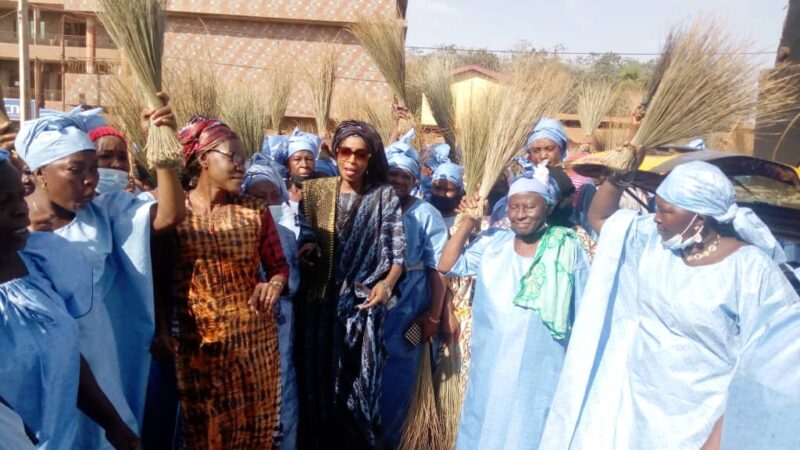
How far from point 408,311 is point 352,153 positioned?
3.07 ft

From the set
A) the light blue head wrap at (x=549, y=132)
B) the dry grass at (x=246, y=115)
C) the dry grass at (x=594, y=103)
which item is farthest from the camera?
the dry grass at (x=594, y=103)

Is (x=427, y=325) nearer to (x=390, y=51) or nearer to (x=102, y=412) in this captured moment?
(x=102, y=412)

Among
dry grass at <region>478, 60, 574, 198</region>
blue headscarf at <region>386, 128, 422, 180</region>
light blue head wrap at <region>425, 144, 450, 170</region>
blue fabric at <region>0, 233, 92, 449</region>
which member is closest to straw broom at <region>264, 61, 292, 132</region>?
light blue head wrap at <region>425, 144, 450, 170</region>

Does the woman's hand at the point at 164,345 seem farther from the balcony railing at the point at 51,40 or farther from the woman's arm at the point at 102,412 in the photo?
the balcony railing at the point at 51,40

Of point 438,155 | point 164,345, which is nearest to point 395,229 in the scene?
point 164,345

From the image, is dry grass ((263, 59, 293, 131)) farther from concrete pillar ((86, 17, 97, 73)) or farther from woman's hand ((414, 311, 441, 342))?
woman's hand ((414, 311, 441, 342))

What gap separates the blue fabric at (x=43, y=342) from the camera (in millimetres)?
1631

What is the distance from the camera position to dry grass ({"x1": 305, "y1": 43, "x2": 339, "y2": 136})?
6078 millimetres

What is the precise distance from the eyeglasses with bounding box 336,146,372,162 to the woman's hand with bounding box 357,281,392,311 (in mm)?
619

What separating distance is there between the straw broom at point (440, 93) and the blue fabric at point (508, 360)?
237 cm

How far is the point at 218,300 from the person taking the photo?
8.67 ft

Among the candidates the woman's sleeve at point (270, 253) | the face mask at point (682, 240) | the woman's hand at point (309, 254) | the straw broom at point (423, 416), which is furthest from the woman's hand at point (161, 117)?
the face mask at point (682, 240)

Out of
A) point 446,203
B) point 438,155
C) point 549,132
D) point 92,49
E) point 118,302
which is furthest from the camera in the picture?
point 92,49

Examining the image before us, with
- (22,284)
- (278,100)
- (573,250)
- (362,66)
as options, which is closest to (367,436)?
(573,250)
